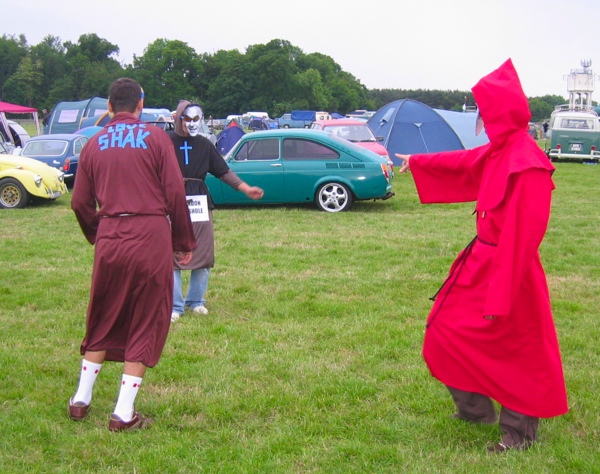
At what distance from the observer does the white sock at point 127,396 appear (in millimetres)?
4199

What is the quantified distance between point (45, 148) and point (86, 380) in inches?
596

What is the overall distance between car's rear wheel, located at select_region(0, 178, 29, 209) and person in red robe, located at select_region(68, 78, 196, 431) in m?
11.2

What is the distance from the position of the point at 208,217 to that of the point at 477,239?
3123 millimetres

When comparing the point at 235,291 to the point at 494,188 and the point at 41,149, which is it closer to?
the point at 494,188

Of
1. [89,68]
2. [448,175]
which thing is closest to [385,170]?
[448,175]

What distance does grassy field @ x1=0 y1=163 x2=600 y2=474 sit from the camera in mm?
3984

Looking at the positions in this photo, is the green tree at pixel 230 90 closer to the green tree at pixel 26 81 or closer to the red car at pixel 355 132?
the green tree at pixel 26 81

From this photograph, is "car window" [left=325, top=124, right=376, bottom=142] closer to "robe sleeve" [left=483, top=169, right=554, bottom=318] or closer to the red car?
the red car

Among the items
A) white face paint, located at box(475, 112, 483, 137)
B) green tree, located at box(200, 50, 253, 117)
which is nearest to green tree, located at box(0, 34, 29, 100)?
green tree, located at box(200, 50, 253, 117)

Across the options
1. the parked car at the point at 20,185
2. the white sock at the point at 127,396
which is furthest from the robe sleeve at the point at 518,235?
the parked car at the point at 20,185

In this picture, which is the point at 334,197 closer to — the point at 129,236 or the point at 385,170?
the point at 385,170

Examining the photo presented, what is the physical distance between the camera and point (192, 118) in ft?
20.8

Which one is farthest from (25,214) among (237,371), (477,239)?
(477,239)

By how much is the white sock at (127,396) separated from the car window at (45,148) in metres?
15.0
